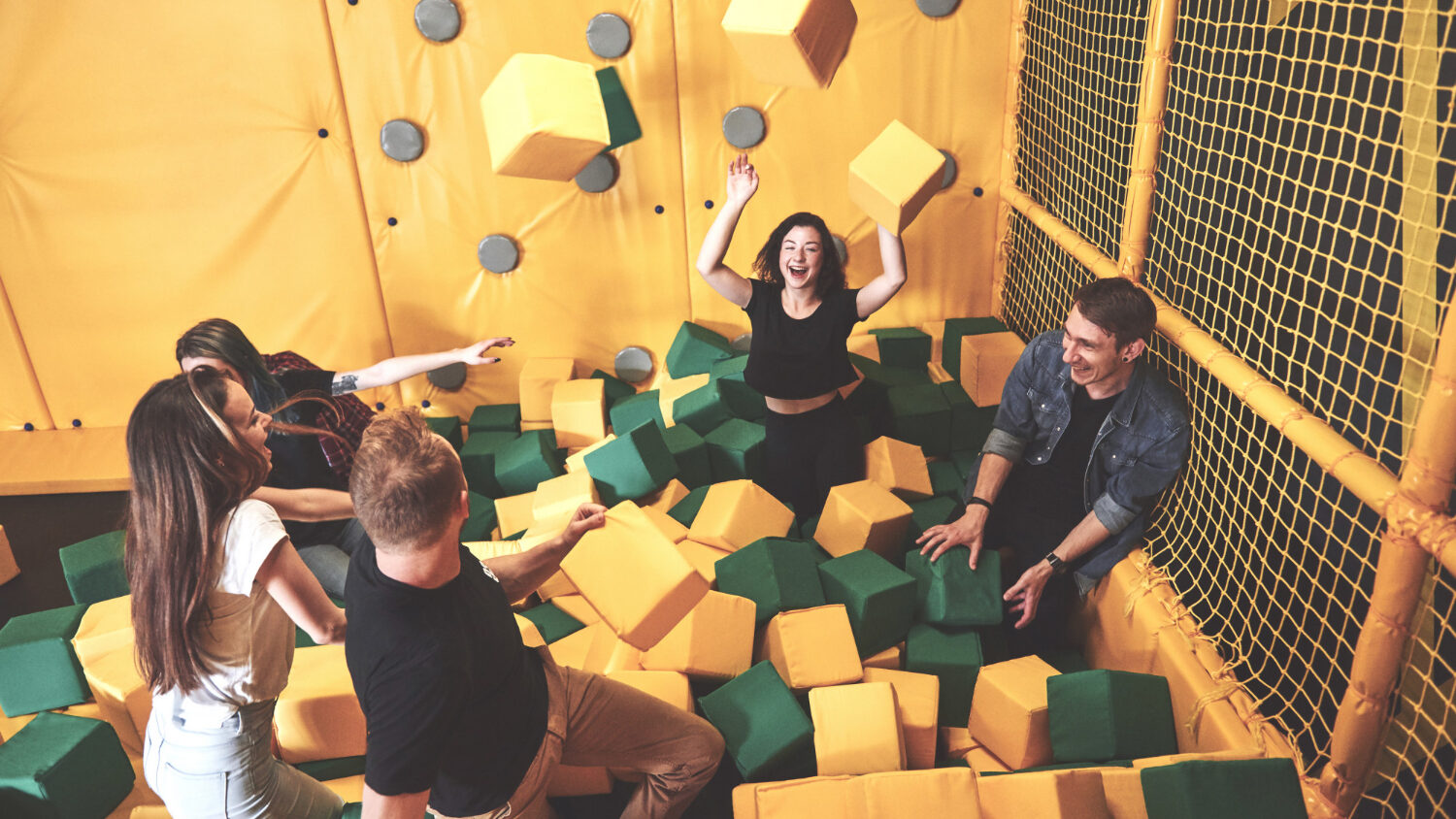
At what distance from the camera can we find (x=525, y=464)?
123 inches

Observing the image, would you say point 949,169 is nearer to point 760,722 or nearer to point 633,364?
point 633,364

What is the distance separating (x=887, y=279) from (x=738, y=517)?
2.56ft

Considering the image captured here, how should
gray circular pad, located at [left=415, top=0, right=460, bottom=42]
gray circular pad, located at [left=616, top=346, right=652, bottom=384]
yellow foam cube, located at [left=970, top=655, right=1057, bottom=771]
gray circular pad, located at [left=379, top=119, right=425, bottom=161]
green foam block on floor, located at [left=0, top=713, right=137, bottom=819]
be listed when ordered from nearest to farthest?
1. green foam block on floor, located at [left=0, top=713, right=137, bottom=819]
2. yellow foam cube, located at [left=970, top=655, right=1057, bottom=771]
3. gray circular pad, located at [left=415, top=0, right=460, bottom=42]
4. gray circular pad, located at [left=379, top=119, right=425, bottom=161]
5. gray circular pad, located at [left=616, top=346, right=652, bottom=384]

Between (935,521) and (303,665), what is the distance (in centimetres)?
168

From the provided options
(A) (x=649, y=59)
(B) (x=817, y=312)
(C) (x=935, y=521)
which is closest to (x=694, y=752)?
(C) (x=935, y=521)

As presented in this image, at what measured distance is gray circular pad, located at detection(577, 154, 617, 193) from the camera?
10.8 ft

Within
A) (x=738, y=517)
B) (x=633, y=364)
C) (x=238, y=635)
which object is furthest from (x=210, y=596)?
(x=633, y=364)

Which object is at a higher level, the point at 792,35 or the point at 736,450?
the point at 792,35

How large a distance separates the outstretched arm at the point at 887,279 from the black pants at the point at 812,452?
335 mm

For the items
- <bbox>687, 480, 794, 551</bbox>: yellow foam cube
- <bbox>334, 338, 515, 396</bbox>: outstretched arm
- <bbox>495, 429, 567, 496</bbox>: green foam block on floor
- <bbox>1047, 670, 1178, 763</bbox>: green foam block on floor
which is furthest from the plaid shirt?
<bbox>1047, 670, 1178, 763</bbox>: green foam block on floor

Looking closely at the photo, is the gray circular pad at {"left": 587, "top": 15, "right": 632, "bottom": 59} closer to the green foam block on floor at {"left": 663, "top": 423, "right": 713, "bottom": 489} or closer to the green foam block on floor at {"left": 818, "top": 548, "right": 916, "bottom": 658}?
the green foam block on floor at {"left": 663, "top": 423, "right": 713, "bottom": 489}

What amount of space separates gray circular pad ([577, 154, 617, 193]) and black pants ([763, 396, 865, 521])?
3.53ft

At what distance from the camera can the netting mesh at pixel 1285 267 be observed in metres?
2.01

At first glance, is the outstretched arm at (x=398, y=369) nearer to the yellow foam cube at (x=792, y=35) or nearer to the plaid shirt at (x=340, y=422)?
the plaid shirt at (x=340, y=422)
